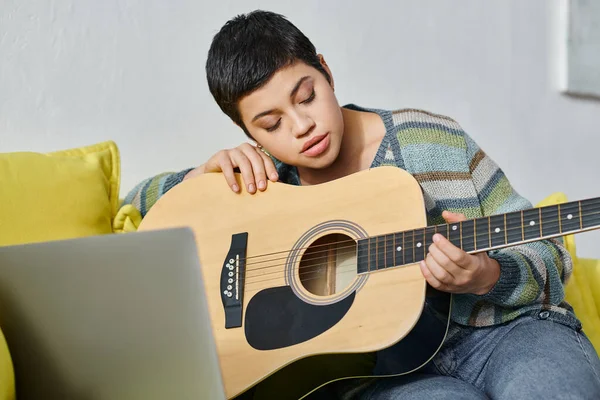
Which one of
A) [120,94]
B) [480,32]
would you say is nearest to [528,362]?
[120,94]

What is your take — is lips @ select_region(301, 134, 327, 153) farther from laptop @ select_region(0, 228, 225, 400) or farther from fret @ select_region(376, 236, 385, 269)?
laptop @ select_region(0, 228, 225, 400)

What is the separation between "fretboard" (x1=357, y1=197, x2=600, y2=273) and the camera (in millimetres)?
910

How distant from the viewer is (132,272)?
2.14 feet

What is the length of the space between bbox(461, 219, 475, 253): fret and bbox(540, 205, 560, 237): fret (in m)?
0.10

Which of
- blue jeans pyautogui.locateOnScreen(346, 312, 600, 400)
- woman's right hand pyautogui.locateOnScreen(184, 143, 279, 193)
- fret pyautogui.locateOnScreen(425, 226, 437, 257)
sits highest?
woman's right hand pyautogui.locateOnScreen(184, 143, 279, 193)

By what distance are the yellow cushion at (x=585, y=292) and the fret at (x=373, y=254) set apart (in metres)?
0.60

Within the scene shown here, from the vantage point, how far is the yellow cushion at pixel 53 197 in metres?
1.31

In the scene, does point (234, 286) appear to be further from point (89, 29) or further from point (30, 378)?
point (89, 29)

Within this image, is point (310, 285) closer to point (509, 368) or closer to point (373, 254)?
point (373, 254)

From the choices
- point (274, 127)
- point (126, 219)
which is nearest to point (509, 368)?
point (274, 127)

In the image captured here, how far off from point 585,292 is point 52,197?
1126 mm

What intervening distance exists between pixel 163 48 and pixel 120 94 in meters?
0.16

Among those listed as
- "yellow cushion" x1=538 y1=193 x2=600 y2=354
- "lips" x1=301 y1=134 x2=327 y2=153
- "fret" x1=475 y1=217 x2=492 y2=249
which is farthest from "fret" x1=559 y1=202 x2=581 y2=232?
"yellow cushion" x1=538 y1=193 x2=600 y2=354

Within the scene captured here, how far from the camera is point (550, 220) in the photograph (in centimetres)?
93
